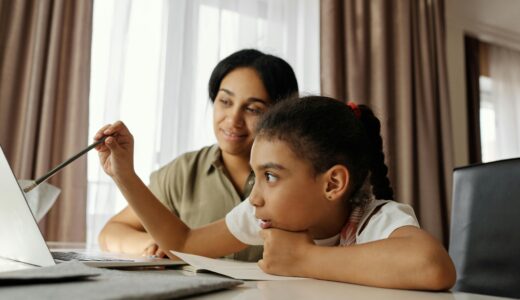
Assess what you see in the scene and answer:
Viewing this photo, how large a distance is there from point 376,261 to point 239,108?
81 centimetres

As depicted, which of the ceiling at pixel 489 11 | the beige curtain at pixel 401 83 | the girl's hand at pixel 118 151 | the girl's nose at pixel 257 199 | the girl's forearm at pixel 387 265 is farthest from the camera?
the ceiling at pixel 489 11

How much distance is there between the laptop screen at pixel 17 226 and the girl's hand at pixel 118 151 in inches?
10.3

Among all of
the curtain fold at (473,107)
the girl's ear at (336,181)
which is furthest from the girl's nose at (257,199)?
the curtain fold at (473,107)

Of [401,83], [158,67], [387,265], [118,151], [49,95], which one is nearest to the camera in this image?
[387,265]

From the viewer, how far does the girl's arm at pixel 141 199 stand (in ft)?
3.11

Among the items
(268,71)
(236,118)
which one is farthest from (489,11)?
(236,118)

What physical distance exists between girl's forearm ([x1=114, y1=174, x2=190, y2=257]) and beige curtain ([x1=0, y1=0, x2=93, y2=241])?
3.57 feet

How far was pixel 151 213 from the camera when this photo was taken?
96cm

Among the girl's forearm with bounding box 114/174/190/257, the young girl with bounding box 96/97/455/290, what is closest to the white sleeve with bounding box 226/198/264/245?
the young girl with bounding box 96/97/455/290

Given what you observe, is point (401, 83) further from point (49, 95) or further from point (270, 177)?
point (270, 177)

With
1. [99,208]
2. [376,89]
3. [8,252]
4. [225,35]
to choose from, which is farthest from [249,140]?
[376,89]

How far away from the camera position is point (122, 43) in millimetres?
2139

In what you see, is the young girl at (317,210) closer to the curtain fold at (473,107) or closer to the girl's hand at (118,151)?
the girl's hand at (118,151)

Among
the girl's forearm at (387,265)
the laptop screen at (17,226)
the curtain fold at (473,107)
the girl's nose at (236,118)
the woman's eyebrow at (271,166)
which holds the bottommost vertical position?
the girl's forearm at (387,265)
